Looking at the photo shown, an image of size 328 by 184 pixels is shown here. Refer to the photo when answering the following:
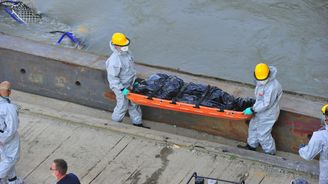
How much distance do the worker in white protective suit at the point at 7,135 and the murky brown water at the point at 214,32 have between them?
6.23 meters

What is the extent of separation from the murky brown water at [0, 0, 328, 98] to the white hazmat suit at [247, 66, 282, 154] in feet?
13.1

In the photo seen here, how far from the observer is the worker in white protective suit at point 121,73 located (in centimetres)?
880

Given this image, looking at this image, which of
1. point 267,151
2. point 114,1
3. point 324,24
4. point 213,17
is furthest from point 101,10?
point 267,151

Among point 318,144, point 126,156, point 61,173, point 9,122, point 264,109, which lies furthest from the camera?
point 126,156

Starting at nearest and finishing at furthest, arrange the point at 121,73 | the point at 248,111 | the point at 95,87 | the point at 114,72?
the point at 248,111, the point at 114,72, the point at 121,73, the point at 95,87

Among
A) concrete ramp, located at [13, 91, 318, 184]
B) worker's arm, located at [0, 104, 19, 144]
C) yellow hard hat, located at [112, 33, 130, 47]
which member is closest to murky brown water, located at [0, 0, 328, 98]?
concrete ramp, located at [13, 91, 318, 184]

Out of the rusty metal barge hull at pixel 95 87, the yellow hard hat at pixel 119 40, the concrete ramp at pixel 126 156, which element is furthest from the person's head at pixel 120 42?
the concrete ramp at pixel 126 156

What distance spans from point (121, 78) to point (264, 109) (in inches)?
89.6

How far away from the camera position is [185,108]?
8.66m

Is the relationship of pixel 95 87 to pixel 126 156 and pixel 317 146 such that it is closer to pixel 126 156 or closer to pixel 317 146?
pixel 126 156

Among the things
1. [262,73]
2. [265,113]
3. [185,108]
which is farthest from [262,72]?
[185,108]

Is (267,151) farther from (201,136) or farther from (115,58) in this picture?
(115,58)

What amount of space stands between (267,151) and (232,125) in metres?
0.70

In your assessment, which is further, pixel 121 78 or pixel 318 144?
pixel 121 78
